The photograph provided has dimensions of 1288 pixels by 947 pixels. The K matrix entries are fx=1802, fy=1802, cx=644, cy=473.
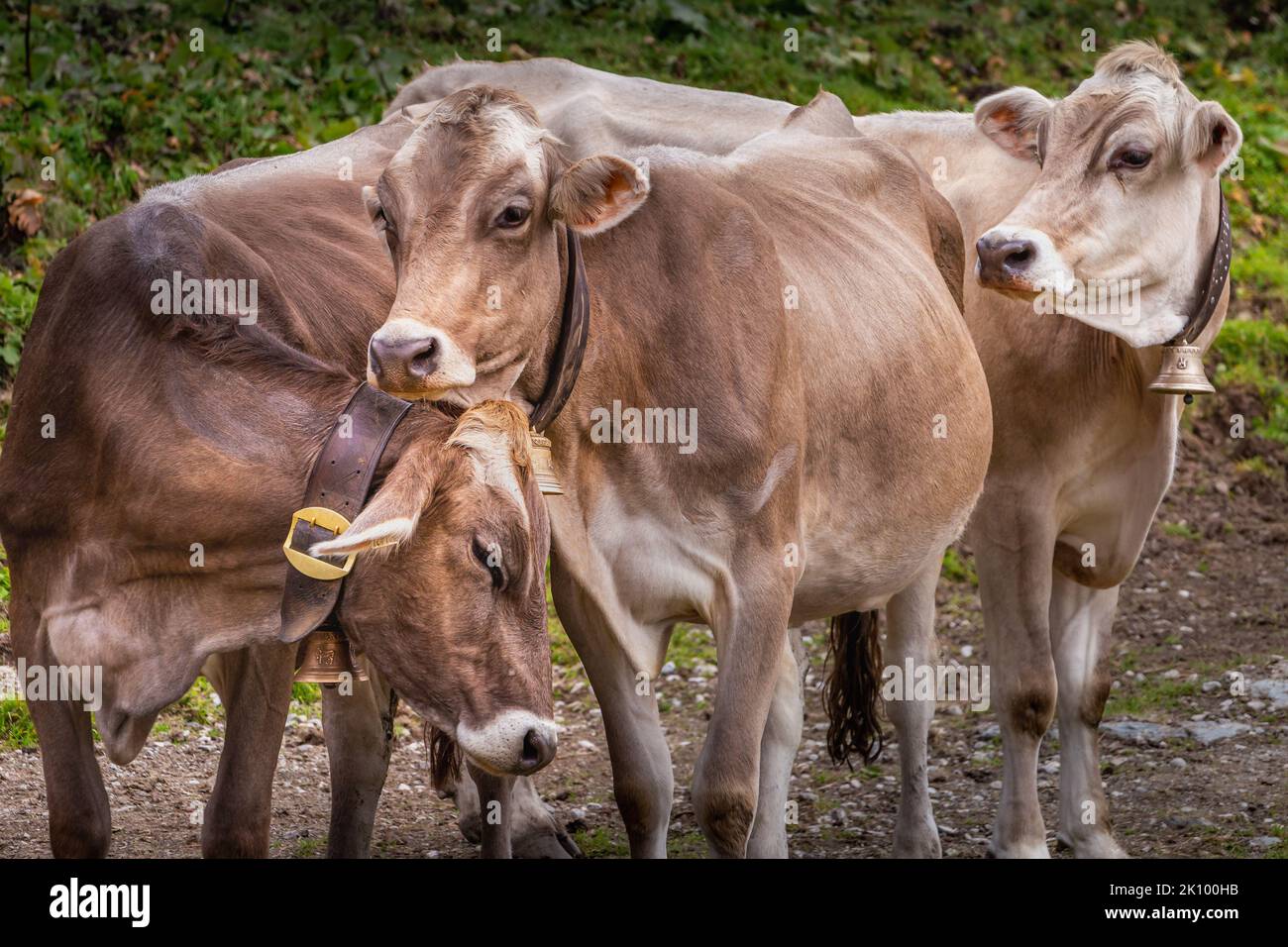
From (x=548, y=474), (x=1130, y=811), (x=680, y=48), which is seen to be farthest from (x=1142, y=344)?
(x=680, y=48)

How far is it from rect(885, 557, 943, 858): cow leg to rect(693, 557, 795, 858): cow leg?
1504 millimetres

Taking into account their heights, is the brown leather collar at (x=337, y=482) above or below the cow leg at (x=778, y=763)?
above

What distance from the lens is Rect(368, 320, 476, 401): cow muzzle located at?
169 inches

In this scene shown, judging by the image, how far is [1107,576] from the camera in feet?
22.3

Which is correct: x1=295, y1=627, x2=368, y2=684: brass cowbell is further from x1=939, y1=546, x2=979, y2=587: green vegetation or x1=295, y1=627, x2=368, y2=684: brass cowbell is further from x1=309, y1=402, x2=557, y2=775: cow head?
x1=939, y1=546, x2=979, y2=587: green vegetation

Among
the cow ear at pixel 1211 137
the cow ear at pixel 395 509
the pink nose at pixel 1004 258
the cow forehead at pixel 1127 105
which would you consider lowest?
the cow ear at pixel 395 509

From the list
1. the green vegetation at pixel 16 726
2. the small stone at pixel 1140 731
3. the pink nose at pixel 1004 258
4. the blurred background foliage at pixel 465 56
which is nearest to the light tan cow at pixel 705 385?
the pink nose at pixel 1004 258

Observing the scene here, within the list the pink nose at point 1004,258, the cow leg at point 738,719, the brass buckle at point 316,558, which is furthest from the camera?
the pink nose at point 1004,258

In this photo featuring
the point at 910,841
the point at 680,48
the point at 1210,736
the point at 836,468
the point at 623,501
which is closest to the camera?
the point at 623,501

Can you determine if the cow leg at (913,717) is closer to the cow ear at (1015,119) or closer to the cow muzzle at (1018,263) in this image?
the cow muzzle at (1018,263)

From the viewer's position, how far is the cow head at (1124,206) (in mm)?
5645

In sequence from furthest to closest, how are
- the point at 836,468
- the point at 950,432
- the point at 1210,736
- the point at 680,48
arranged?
the point at 680,48, the point at 1210,736, the point at 950,432, the point at 836,468

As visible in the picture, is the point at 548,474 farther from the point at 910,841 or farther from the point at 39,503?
the point at 910,841
